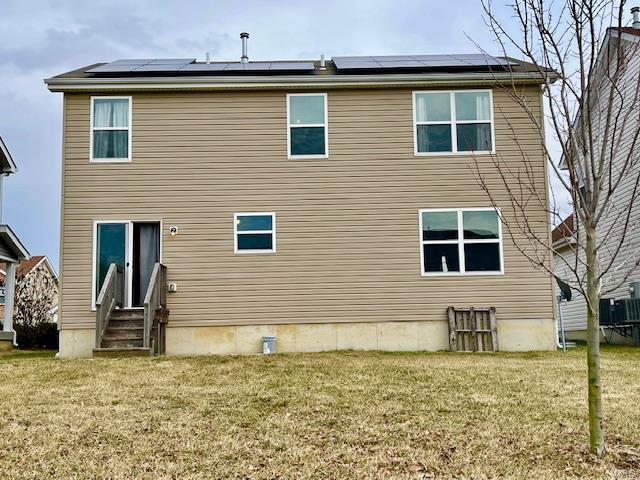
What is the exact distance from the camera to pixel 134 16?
17.4 meters

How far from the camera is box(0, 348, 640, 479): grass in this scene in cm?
478

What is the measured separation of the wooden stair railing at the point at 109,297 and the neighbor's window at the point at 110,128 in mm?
2274

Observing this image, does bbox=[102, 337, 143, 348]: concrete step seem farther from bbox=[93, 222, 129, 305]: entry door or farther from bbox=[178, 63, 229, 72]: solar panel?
bbox=[178, 63, 229, 72]: solar panel

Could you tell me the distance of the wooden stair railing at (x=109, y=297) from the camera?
11.4 metres

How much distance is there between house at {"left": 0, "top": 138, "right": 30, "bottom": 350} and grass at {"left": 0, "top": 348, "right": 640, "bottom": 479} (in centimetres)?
692

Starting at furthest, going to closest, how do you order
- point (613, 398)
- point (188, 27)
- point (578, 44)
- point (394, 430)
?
1. point (188, 27)
2. point (613, 398)
3. point (394, 430)
4. point (578, 44)

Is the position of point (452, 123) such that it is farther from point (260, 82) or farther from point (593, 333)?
point (593, 333)

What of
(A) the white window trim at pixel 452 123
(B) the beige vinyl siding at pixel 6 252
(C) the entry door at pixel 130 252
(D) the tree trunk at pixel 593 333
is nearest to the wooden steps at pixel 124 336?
(C) the entry door at pixel 130 252

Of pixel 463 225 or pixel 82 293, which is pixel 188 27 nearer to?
pixel 82 293

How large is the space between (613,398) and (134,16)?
50.7 ft

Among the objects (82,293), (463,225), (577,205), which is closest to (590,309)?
(577,205)

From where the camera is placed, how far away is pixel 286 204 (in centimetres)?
1273

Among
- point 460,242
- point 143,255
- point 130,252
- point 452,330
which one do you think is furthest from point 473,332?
point 130,252

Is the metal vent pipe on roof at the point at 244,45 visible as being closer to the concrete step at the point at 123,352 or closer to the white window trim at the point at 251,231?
the white window trim at the point at 251,231
